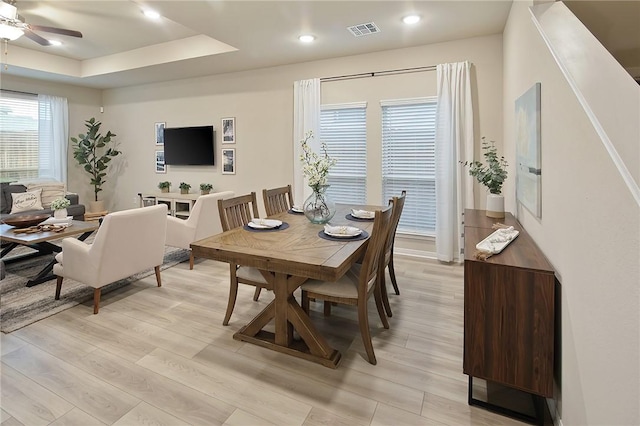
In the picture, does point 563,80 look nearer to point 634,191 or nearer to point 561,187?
point 561,187

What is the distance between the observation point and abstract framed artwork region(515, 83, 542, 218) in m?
1.98

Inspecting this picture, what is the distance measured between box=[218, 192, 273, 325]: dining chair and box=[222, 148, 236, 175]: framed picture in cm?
288

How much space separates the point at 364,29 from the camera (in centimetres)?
372

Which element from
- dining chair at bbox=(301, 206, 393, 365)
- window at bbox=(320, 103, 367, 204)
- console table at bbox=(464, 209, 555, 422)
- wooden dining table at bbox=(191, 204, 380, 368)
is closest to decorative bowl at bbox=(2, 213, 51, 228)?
wooden dining table at bbox=(191, 204, 380, 368)

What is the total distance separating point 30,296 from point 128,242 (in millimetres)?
1182

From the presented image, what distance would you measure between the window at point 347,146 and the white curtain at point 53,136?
212 inches

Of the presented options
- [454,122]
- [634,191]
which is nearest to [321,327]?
[634,191]

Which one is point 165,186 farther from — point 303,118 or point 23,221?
point 303,118

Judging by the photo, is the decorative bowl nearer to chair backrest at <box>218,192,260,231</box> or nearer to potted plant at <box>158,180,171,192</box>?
chair backrest at <box>218,192,260,231</box>

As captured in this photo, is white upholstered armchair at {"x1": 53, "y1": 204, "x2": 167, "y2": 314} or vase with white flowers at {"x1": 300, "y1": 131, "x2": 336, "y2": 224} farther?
white upholstered armchair at {"x1": 53, "y1": 204, "x2": 167, "y2": 314}

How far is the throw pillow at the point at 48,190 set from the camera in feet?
18.2

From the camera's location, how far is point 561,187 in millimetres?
1567

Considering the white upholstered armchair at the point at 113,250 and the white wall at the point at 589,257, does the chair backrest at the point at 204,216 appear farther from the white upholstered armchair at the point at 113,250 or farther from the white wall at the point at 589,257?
the white wall at the point at 589,257

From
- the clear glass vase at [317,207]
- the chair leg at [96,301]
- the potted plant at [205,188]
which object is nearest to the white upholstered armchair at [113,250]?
the chair leg at [96,301]
